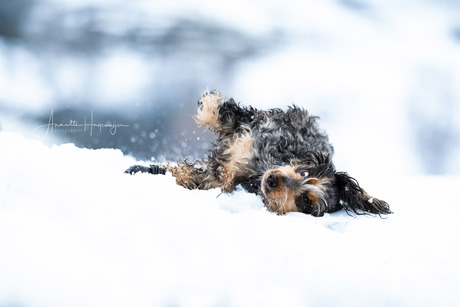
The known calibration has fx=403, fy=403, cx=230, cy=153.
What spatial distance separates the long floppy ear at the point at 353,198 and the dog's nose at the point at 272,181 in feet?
2.17

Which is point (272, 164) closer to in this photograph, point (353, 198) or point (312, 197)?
point (312, 197)

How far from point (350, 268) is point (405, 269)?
241 mm

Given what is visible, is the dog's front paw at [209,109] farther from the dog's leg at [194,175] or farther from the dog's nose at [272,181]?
the dog's nose at [272,181]

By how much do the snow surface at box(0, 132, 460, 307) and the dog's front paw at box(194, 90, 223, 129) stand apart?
1.46 metres

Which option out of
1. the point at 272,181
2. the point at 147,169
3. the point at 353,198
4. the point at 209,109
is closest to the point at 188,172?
the point at 147,169

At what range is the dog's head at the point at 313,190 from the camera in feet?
8.90

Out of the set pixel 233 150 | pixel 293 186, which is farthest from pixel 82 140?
pixel 293 186

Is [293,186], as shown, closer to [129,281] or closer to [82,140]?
[129,281]

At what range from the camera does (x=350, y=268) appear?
1676 mm

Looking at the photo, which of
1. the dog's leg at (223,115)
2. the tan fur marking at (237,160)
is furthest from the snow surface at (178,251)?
the dog's leg at (223,115)

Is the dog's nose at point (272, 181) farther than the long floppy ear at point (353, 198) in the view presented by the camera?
No

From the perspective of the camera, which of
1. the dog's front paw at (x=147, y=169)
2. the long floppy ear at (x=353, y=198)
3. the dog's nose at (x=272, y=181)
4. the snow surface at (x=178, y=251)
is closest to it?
the snow surface at (x=178, y=251)

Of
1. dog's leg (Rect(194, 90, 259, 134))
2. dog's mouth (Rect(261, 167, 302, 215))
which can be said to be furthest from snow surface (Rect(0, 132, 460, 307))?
dog's leg (Rect(194, 90, 259, 134))

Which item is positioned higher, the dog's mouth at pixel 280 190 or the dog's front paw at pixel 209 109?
the dog's front paw at pixel 209 109
